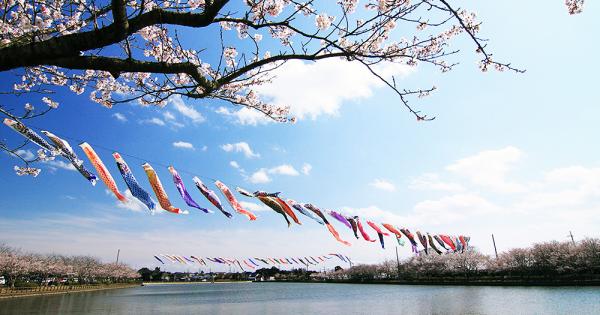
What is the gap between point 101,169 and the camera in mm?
6289

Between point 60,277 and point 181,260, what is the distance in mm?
19731

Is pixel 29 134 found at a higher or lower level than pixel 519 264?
higher

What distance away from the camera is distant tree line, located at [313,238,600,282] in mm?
31453

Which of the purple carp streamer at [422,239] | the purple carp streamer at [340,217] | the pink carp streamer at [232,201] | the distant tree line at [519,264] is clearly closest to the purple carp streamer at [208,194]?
the pink carp streamer at [232,201]

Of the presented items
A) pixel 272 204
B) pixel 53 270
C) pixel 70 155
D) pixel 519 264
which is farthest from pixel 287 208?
pixel 53 270

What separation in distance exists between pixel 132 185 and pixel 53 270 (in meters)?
59.8

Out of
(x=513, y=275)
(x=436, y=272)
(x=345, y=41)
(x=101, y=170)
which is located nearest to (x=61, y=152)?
→ (x=101, y=170)

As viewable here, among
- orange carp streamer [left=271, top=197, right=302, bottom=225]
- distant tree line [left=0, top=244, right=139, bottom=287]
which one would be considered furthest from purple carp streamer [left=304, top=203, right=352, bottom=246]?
distant tree line [left=0, top=244, right=139, bottom=287]

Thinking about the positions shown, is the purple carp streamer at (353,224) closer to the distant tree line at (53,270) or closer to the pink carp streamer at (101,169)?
the pink carp streamer at (101,169)

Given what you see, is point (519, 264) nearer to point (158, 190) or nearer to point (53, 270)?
point (158, 190)

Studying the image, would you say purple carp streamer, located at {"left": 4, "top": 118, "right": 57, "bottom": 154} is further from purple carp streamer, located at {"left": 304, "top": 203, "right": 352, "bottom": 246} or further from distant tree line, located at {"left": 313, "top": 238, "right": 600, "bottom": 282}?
distant tree line, located at {"left": 313, "top": 238, "right": 600, "bottom": 282}

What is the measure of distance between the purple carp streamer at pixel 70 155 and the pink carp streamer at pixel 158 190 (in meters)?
1.17

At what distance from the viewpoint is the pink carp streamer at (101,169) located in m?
6.00

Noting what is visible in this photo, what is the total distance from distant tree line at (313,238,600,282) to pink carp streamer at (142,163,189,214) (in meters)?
33.4
